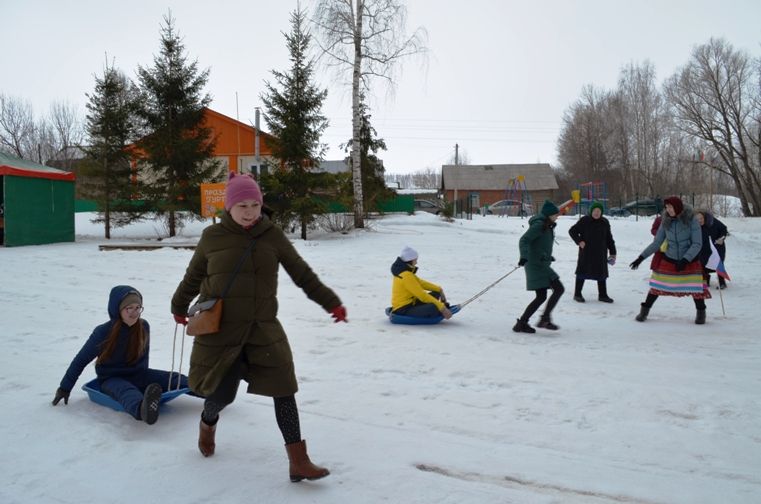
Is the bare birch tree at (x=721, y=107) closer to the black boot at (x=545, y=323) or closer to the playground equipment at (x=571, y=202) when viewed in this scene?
the playground equipment at (x=571, y=202)

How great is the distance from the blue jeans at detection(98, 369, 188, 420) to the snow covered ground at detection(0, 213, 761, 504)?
6.0 inches

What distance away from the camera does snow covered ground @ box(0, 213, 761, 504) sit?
10.6ft

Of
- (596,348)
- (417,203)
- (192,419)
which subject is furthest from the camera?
(417,203)

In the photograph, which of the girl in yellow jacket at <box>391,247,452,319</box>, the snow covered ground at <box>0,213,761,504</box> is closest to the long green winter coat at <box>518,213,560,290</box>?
the snow covered ground at <box>0,213,761,504</box>

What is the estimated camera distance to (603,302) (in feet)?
32.8

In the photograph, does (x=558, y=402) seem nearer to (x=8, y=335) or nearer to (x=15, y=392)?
(x=15, y=392)

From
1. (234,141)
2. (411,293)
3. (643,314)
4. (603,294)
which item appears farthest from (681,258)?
(234,141)

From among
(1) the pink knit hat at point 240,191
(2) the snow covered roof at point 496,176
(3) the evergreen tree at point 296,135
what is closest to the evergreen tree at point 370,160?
(3) the evergreen tree at point 296,135

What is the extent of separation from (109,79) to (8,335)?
17001 mm

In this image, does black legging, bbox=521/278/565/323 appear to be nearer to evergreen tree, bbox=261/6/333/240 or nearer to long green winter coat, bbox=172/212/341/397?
long green winter coat, bbox=172/212/341/397

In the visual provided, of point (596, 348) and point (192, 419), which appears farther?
point (596, 348)

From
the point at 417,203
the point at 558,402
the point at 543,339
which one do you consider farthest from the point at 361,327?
the point at 417,203

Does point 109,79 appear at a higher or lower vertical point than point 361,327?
higher

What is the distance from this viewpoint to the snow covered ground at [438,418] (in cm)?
322
